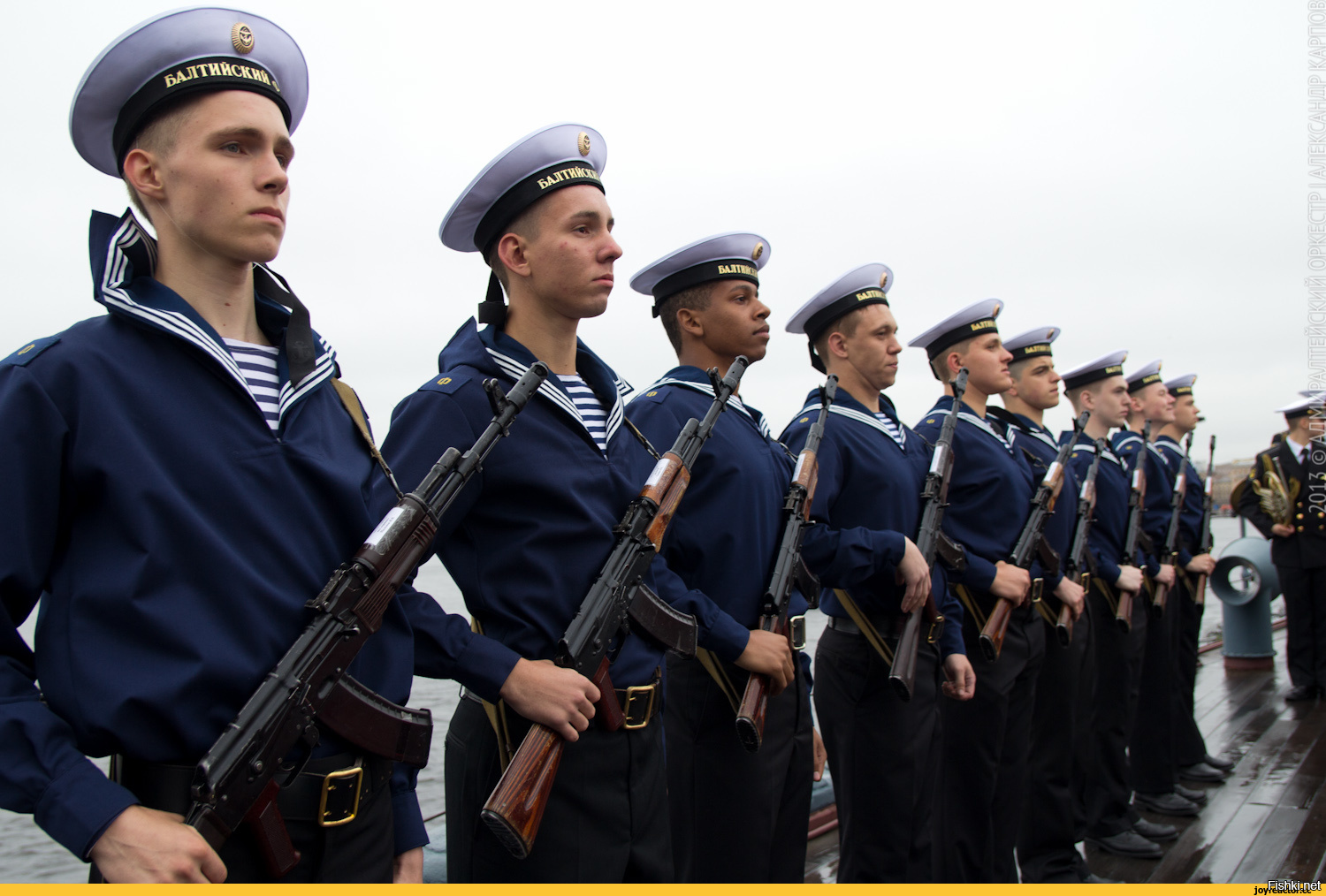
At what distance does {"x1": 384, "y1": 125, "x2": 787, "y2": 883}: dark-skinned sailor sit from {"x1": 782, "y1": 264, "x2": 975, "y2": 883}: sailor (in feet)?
4.50

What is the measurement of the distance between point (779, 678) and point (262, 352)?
1.94 metres

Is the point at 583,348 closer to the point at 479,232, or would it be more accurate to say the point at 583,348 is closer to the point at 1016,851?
the point at 479,232

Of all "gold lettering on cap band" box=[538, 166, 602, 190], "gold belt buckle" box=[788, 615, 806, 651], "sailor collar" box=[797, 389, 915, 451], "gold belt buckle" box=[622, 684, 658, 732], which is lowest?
"gold belt buckle" box=[622, 684, 658, 732]

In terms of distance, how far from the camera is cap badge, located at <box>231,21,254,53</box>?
1.95 m

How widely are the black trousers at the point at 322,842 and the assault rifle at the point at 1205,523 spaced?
7523 millimetres

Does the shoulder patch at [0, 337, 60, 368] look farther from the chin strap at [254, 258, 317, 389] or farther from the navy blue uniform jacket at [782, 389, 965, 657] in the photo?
the navy blue uniform jacket at [782, 389, 965, 657]

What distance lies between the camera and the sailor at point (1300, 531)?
899cm

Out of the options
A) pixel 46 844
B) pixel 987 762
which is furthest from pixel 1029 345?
pixel 46 844

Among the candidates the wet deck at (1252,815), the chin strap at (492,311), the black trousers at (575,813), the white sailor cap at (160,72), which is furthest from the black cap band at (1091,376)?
the white sailor cap at (160,72)

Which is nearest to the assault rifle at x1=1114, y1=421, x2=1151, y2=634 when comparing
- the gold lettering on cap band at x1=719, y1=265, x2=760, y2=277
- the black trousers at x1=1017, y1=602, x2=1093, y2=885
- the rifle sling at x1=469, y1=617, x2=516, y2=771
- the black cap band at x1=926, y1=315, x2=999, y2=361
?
the black trousers at x1=1017, y1=602, x2=1093, y2=885

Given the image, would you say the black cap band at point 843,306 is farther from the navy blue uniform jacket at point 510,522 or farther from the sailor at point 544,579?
the navy blue uniform jacket at point 510,522

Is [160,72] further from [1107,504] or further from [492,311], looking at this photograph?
[1107,504]

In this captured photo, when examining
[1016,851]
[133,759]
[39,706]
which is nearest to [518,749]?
[133,759]

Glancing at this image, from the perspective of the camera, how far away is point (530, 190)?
9.39ft
